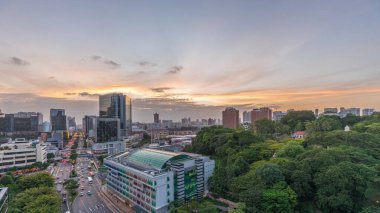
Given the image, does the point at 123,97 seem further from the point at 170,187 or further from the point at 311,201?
the point at 311,201

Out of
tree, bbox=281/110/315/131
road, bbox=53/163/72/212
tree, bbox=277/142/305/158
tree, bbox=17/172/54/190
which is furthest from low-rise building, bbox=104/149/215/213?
tree, bbox=281/110/315/131

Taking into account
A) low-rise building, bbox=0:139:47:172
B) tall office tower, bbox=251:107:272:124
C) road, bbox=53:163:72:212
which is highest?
tall office tower, bbox=251:107:272:124

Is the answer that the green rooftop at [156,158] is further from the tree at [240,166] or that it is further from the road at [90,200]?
the road at [90,200]

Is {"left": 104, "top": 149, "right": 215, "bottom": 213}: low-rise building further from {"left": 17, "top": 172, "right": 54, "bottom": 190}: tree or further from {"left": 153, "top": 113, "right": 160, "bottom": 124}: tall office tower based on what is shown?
{"left": 153, "top": 113, "right": 160, "bottom": 124}: tall office tower

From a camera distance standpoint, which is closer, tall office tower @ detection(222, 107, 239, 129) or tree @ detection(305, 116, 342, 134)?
tree @ detection(305, 116, 342, 134)

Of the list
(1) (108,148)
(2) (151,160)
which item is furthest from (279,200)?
(1) (108,148)

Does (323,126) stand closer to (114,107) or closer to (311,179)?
(311,179)
